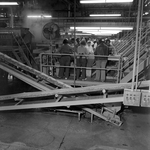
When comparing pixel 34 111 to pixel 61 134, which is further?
pixel 34 111

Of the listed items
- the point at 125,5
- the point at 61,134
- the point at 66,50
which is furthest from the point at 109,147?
the point at 125,5

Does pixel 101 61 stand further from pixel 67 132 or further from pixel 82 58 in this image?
pixel 67 132

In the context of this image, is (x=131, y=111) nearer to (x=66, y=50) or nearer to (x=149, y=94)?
(x=66, y=50)

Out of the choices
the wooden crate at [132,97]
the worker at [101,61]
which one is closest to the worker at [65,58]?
the worker at [101,61]

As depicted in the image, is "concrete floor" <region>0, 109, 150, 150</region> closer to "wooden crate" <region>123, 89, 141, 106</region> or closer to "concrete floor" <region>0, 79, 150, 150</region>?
"concrete floor" <region>0, 79, 150, 150</region>

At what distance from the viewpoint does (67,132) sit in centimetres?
510

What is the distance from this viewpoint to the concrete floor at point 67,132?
4.46 meters

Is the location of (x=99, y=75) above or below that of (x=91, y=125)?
above

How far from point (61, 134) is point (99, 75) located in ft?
8.71

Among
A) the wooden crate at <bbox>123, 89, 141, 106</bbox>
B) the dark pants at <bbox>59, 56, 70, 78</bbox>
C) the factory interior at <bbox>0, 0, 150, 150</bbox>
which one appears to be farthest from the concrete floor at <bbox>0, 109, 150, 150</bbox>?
the wooden crate at <bbox>123, 89, 141, 106</bbox>

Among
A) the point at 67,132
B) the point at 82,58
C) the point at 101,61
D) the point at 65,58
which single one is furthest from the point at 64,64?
the point at 67,132

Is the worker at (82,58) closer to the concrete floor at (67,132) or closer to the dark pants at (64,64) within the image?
the dark pants at (64,64)

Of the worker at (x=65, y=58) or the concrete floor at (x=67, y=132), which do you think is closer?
the concrete floor at (x=67, y=132)

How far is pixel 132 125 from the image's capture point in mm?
5648
